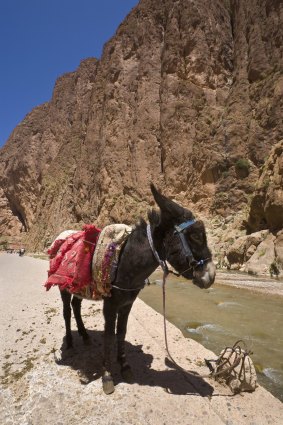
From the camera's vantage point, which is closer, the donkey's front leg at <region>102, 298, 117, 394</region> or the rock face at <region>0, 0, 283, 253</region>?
the donkey's front leg at <region>102, 298, 117, 394</region>

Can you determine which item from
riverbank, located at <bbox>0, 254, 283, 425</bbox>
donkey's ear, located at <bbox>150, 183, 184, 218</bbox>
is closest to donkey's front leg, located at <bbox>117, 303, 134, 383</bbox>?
riverbank, located at <bbox>0, 254, 283, 425</bbox>

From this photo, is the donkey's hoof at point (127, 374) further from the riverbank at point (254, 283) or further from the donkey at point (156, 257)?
the riverbank at point (254, 283)

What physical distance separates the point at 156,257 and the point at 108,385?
1.73 meters

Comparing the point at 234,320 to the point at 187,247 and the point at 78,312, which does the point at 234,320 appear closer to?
Result: the point at 78,312

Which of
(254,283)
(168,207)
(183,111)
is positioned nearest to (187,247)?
(168,207)

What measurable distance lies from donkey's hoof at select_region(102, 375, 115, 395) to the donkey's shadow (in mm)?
250

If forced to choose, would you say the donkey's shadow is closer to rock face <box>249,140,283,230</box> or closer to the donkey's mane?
the donkey's mane

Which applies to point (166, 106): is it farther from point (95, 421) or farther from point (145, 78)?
point (95, 421)

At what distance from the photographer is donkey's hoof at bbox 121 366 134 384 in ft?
13.7

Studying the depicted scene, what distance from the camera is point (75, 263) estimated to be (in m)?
4.72

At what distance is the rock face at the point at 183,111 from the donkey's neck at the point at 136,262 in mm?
30749

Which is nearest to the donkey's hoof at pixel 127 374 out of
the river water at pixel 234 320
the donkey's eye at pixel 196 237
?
the river water at pixel 234 320

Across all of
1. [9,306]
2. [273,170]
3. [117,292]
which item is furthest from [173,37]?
[117,292]

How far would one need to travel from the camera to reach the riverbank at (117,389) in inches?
136
